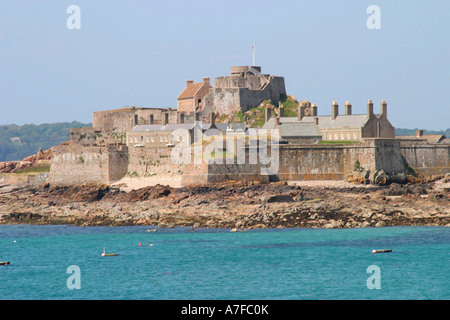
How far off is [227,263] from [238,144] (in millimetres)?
21290

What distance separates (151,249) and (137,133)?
30520 millimetres

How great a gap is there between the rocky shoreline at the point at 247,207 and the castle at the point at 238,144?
2277 mm

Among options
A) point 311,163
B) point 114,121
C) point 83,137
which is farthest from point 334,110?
point 83,137

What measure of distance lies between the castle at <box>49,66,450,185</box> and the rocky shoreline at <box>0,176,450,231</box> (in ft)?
7.47

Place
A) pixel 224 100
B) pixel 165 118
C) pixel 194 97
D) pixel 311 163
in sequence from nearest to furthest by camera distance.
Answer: pixel 311 163 → pixel 165 118 → pixel 224 100 → pixel 194 97

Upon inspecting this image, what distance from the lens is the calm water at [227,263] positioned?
123 feet

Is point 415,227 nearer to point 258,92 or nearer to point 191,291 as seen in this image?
point 191,291

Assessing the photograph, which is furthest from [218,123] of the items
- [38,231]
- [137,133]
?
[38,231]

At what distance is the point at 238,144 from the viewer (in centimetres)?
6394

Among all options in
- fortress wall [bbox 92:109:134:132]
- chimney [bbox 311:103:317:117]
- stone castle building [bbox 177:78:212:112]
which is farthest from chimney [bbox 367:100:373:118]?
fortress wall [bbox 92:109:134:132]

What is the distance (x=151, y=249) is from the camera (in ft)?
157

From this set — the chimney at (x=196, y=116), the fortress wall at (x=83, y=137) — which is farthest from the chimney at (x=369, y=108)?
the fortress wall at (x=83, y=137)

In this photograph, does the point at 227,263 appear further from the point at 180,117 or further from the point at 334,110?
the point at 180,117

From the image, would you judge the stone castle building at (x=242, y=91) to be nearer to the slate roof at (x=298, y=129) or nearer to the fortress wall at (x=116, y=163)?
the slate roof at (x=298, y=129)
